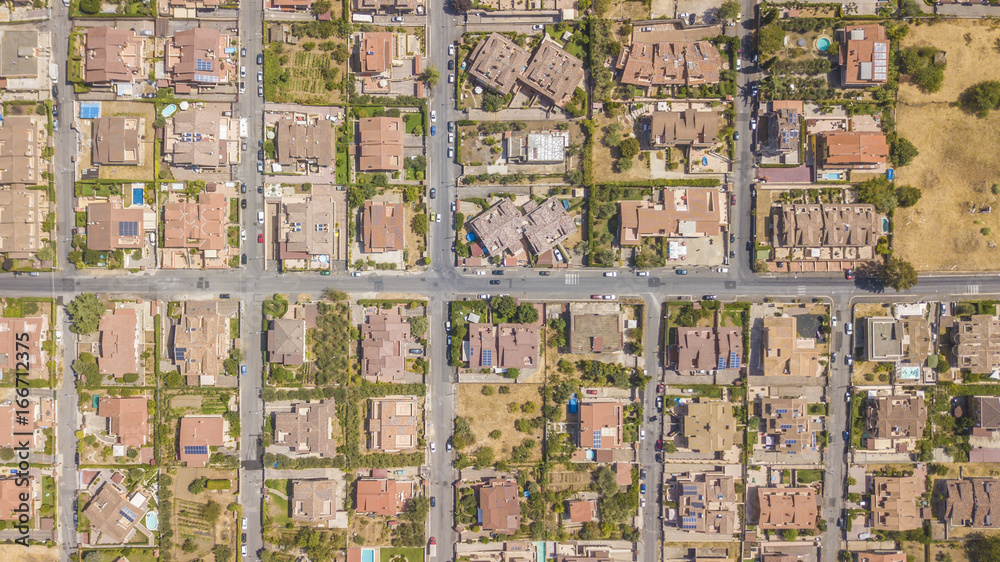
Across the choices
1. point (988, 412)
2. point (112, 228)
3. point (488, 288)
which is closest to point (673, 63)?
point (488, 288)

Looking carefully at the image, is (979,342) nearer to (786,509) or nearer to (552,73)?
(786,509)

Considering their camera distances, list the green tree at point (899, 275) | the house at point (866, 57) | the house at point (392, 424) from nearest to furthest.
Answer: the green tree at point (899, 275), the house at point (866, 57), the house at point (392, 424)

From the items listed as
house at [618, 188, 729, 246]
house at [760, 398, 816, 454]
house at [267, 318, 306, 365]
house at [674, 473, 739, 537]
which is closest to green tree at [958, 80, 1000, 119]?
house at [618, 188, 729, 246]

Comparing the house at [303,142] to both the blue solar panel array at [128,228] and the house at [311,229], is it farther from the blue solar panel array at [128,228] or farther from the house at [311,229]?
the blue solar panel array at [128,228]

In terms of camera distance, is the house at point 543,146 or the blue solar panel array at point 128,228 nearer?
the blue solar panel array at point 128,228

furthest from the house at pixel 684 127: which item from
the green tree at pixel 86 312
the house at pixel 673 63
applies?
the green tree at pixel 86 312

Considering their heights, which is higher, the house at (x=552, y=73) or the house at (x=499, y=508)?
the house at (x=552, y=73)
